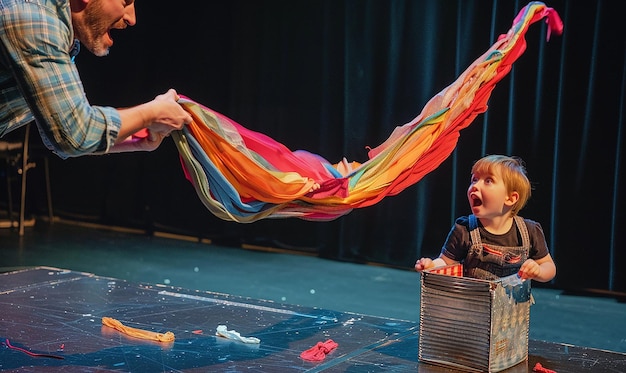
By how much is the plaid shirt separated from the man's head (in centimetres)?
8

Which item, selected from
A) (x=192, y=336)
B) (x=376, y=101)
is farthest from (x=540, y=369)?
(x=376, y=101)

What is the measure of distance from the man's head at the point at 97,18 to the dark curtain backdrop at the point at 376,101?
3.06 metres

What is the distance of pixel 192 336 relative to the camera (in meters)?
2.58

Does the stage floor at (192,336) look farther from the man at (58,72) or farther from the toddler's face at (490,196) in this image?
the man at (58,72)

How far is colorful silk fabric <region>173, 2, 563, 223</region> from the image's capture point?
2311 mm

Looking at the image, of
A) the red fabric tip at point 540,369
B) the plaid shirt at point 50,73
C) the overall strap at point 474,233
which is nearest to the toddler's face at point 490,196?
the overall strap at point 474,233

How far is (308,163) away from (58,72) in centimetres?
100

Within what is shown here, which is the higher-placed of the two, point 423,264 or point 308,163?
point 308,163

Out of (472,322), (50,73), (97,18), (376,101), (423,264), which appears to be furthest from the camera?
(376,101)

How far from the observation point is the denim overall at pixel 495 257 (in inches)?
96.5

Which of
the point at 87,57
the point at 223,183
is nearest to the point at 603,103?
the point at 223,183

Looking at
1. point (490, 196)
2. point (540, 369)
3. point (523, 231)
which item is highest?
point (490, 196)

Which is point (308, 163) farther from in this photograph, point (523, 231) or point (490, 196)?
point (523, 231)

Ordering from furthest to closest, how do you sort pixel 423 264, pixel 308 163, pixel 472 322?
1. pixel 308 163
2. pixel 423 264
3. pixel 472 322
